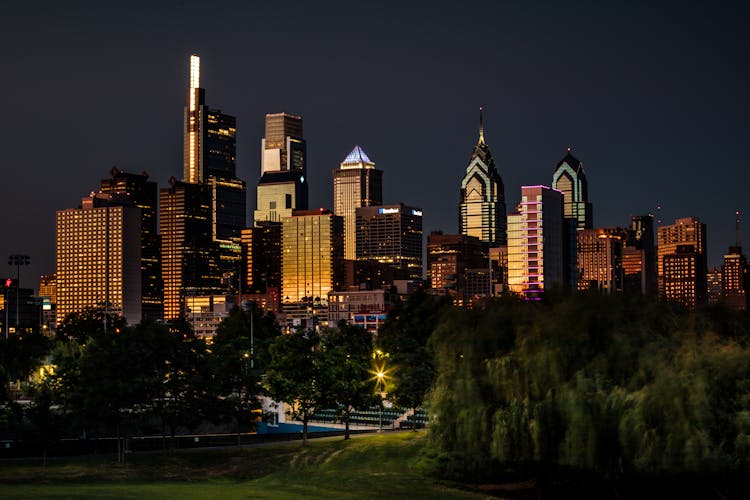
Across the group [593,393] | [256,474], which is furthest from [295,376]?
[593,393]

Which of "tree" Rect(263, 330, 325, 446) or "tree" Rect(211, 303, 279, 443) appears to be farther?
"tree" Rect(263, 330, 325, 446)

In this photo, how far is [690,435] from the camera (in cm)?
4188

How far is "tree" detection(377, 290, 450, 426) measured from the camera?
3270 inches

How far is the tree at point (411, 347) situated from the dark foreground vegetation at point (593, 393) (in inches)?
404

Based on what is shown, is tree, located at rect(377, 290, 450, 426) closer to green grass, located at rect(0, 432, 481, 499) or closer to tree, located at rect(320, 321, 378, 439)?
tree, located at rect(320, 321, 378, 439)

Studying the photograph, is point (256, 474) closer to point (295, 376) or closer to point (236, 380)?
point (295, 376)

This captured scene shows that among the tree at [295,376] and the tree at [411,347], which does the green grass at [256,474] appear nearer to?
the tree at [295,376]

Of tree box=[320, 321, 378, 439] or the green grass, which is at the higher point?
tree box=[320, 321, 378, 439]

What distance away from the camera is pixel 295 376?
8025 cm

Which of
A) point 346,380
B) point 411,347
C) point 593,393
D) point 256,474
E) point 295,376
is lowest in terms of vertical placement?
point 256,474

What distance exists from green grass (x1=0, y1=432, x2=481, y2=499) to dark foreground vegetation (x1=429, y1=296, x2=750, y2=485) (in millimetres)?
4653

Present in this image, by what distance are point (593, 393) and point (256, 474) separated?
85.5 feet

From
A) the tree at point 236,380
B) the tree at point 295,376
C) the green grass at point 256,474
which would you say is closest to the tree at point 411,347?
the green grass at point 256,474

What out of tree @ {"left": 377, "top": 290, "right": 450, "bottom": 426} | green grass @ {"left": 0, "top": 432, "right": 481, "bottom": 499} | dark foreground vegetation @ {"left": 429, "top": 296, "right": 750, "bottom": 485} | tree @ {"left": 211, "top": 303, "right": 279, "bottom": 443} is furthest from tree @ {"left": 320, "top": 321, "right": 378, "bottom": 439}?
dark foreground vegetation @ {"left": 429, "top": 296, "right": 750, "bottom": 485}
